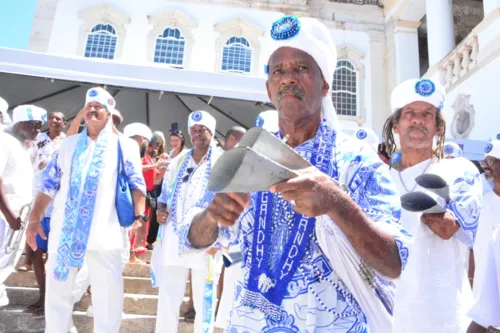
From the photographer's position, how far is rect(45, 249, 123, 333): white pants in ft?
12.1

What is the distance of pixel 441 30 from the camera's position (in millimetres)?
14625

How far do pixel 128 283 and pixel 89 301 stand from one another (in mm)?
620

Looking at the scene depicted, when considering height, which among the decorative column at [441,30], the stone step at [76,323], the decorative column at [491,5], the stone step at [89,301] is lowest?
the stone step at [76,323]

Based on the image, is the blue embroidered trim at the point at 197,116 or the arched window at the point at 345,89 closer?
the blue embroidered trim at the point at 197,116

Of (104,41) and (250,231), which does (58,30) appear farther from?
(250,231)

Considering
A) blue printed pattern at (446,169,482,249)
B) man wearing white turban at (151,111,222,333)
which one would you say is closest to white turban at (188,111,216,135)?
man wearing white turban at (151,111,222,333)

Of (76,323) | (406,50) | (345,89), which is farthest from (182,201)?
(406,50)

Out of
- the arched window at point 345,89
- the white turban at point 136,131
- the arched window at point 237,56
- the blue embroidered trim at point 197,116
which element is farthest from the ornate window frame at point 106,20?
the blue embroidered trim at point 197,116

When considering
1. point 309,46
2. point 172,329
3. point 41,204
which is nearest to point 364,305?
point 309,46

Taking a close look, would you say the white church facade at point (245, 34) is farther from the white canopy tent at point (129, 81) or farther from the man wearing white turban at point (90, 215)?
the man wearing white turban at point (90, 215)

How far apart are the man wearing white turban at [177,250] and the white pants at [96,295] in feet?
1.44

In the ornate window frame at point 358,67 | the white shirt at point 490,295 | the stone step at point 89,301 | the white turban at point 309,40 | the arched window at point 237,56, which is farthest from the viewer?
the ornate window frame at point 358,67

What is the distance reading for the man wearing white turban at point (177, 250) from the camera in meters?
3.98

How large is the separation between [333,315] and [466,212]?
1358mm
